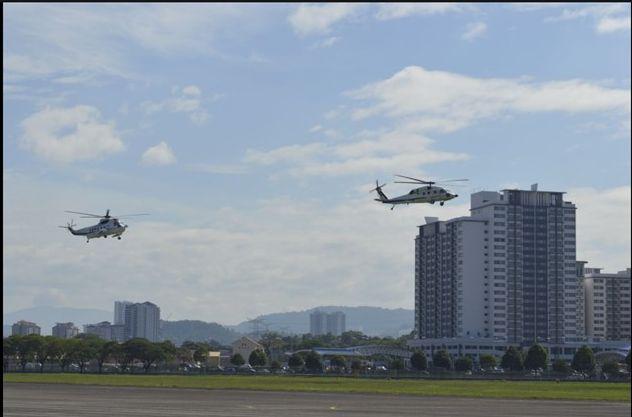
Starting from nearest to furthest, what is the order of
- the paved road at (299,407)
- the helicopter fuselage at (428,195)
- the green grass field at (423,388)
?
the paved road at (299,407), the helicopter fuselage at (428,195), the green grass field at (423,388)

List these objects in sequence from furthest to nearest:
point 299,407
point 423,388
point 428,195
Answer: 1. point 423,388
2. point 428,195
3. point 299,407

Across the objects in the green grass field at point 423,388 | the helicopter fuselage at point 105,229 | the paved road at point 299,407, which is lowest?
the green grass field at point 423,388

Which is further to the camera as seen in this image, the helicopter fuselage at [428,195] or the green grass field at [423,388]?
the green grass field at [423,388]

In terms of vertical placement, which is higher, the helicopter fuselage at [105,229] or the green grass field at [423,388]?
the helicopter fuselage at [105,229]

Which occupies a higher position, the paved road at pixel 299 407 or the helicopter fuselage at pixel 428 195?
the helicopter fuselage at pixel 428 195

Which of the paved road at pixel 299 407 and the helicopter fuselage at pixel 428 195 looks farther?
the helicopter fuselage at pixel 428 195

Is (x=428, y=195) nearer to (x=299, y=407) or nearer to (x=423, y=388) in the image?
(x=299, y=407)

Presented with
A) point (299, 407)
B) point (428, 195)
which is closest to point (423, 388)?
point (428, 195)

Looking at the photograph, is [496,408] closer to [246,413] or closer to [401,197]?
[246,413]

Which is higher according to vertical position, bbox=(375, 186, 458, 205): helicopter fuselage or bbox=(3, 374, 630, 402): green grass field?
bbox=(375, 186, 458, 205): helicopter fuselage

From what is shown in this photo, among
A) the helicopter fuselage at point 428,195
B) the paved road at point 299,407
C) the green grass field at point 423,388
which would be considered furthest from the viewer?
the green grass field at point 423,388

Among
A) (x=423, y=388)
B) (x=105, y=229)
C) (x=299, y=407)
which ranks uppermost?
(x=105, y=229)

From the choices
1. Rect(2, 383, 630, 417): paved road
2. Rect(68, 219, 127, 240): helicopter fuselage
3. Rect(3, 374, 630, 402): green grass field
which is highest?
Rect(68, 219, 127, 240): helicopter fuselage
